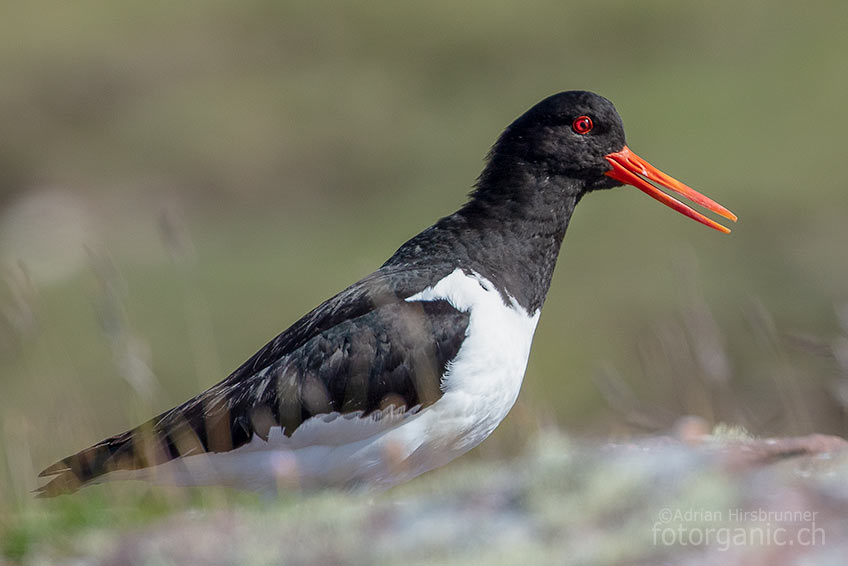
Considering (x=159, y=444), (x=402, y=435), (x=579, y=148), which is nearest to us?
(x=402, y=435)

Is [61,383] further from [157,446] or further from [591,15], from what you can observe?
[591,15]

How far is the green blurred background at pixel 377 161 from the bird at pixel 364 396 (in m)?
8.37

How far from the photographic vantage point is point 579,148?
7668 mm

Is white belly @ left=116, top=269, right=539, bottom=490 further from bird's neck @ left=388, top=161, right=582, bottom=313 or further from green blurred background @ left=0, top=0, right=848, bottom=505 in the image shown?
green blurred background @ left=0, top=0, right=848, bottom=505

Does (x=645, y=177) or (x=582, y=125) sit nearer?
(x=582, y=125)

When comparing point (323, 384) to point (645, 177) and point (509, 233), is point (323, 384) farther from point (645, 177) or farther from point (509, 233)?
point (645, 177)

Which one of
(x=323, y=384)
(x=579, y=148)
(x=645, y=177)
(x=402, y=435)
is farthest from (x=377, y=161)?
(x=402, y=435)

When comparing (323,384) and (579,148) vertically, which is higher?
(579,148)

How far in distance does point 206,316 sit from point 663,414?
20414 millimetres

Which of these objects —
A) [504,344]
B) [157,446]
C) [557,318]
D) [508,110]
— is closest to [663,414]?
[504,344]

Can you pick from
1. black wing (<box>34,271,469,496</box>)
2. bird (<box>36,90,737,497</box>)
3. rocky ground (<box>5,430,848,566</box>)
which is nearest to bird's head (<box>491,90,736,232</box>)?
bird (<box>36,90,737,497</box>)

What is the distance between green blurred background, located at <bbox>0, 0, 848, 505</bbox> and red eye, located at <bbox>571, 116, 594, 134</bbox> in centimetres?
758

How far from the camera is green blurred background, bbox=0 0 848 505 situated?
81.6 feet

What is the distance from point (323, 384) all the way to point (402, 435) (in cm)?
53
